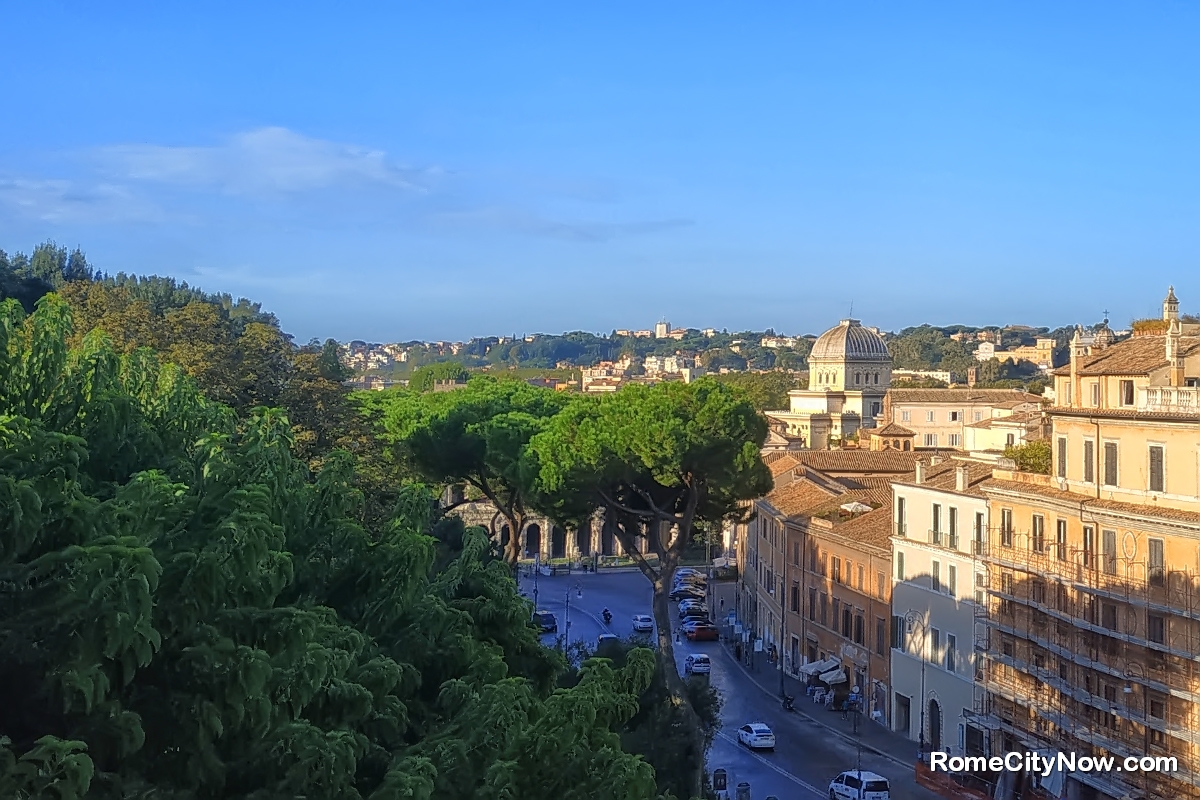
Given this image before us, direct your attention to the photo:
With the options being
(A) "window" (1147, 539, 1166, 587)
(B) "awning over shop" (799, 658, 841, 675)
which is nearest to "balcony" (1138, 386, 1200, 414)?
(A) "window" (1147, 539, 1166, 587)

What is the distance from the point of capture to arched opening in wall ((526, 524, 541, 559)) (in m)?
88.8

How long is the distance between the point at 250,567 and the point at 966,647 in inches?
1095

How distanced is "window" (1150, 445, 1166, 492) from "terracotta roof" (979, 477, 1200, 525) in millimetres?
399

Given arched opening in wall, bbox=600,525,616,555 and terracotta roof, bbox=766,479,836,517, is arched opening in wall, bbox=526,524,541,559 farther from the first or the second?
terracotta roof, bbox=766,479,836,517

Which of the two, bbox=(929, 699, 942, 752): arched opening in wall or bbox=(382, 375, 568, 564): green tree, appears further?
bbox=(382, 375, 568, 564): green tree

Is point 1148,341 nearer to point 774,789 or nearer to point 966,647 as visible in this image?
point 966,647

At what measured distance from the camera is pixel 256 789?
868cm

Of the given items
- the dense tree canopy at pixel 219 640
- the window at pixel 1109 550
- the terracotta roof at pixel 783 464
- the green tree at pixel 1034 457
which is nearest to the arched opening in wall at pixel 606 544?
the terracotta roof at pixel 783 464

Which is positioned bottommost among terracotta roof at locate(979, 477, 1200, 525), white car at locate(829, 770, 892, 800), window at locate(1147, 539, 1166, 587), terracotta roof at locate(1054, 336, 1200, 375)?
white car at locate(829, 770, 892, 800)

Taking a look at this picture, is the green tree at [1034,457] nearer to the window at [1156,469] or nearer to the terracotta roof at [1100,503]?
the terracotta roof at [1100,503]

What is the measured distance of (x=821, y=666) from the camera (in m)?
42.5

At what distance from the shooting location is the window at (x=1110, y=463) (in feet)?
89.7

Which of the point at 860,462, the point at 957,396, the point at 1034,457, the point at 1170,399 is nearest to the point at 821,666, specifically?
the point at 1034,457

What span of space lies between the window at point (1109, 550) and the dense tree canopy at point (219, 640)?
17074 millimetres
